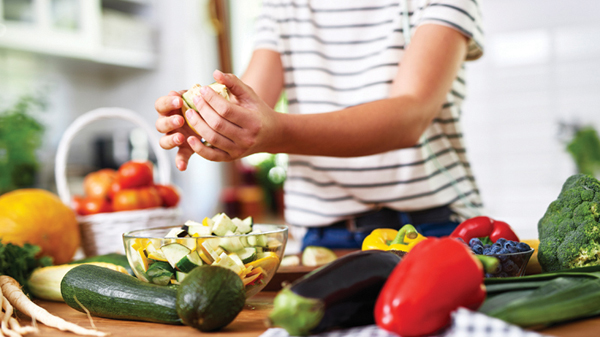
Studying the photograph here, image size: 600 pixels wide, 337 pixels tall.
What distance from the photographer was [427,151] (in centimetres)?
133

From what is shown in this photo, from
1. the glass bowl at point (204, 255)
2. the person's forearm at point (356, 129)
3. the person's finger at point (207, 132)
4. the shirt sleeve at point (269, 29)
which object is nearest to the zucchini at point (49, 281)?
the glass bowl at point (204, 255)

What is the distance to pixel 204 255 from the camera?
682 millimetres

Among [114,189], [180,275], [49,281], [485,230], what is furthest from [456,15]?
[114,189]

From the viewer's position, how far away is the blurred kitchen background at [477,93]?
339 cm

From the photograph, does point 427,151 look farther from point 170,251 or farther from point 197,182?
point 197,182

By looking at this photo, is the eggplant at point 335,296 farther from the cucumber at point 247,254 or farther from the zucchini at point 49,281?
the zucchini at point 49,281

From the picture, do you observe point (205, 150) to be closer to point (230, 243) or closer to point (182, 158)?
point (182, 158)

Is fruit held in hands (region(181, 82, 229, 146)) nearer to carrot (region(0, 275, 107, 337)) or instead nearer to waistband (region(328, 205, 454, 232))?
carrot (region(0, 275, 107, 337))

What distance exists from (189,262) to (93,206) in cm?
99

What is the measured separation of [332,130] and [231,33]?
11.7 ft

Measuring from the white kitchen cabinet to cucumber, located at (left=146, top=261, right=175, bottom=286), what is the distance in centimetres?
256

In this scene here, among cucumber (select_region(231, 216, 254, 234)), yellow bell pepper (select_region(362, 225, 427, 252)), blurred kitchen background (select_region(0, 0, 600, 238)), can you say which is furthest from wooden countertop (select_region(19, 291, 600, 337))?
blurred kitchen background (select_region(0, 0, 600, 238))

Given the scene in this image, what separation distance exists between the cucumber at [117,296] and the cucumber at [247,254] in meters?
0.10

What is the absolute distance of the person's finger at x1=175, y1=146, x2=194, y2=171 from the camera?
0.96 m
